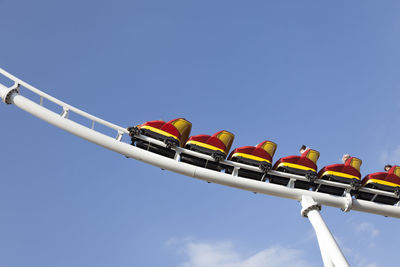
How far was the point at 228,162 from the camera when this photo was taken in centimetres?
1259

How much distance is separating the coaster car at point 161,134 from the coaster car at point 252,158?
1661mm

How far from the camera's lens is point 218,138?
12961 millimetres

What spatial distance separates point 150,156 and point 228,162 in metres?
2.26

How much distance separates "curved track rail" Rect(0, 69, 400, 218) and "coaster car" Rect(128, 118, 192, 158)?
18cm

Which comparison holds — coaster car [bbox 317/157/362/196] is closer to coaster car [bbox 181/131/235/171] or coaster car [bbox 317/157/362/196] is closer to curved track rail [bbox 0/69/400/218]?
curved track rail [bbox 0/69/400/218]

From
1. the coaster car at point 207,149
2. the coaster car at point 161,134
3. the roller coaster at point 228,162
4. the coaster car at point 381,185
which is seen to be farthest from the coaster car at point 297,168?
the coaster car at point 161,134

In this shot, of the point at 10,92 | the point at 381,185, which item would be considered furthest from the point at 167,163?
the point at 381,185

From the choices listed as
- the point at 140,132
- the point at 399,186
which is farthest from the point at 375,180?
the point at 140,132

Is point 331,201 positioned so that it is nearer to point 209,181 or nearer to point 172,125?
point 209,181

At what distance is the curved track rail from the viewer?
39.2 feet

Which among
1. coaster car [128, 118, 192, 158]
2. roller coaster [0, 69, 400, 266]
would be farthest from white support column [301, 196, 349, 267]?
coaster car [128, 118, 192, 158]

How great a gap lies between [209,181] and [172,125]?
2001 millimetres

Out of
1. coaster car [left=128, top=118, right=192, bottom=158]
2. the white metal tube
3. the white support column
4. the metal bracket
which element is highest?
the metal bracket

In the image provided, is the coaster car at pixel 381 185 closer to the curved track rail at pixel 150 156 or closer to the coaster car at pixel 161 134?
the curved track rail at pixel 150 156
